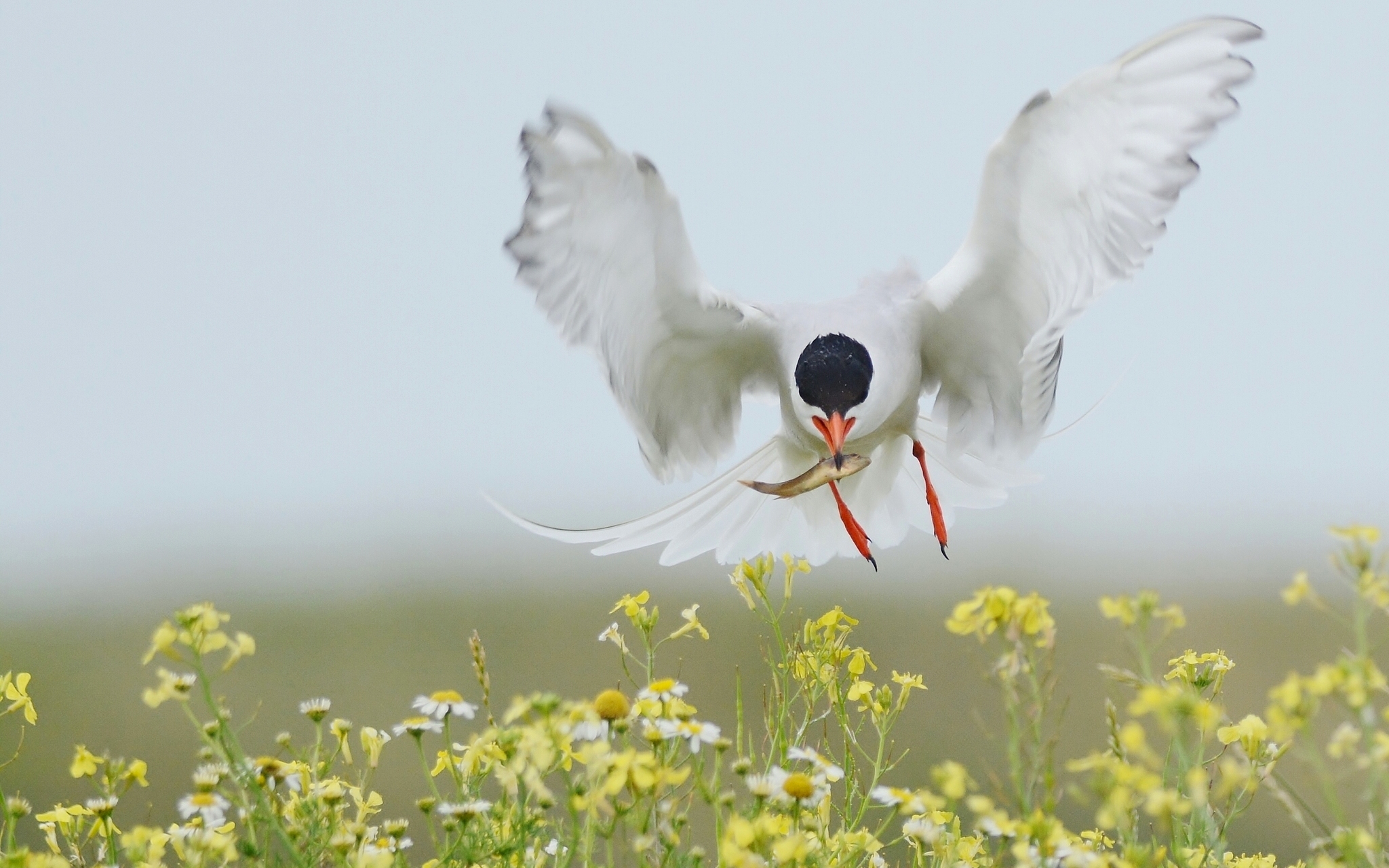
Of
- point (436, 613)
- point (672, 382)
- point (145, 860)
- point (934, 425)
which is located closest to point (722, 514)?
point (672, 382)

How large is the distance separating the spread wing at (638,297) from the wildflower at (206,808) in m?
1.45

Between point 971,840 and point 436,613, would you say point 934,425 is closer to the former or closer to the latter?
point 971,840

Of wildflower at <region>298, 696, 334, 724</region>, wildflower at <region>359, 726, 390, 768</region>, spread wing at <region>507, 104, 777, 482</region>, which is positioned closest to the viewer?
wildflower at <region>298, 696, 334, 724</region>

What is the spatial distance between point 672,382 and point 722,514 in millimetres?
396

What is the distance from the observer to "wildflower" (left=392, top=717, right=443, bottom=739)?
4.80ft

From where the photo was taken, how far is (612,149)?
2.61m

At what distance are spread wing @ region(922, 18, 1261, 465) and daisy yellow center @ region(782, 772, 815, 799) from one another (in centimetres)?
162

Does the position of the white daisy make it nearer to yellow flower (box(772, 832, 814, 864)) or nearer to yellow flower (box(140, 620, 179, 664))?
yellow flower (box(772, 832, 814, 864))

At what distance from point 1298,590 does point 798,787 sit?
53 centimetres

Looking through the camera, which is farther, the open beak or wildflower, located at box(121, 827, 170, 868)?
the open beak

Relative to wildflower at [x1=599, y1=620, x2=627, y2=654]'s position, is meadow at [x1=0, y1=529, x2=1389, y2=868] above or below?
below

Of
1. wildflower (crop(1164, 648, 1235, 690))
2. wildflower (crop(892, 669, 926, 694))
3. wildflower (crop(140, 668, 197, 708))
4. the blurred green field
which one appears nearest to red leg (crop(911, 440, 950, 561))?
wildflower (crop(892, 669, 926, 694))

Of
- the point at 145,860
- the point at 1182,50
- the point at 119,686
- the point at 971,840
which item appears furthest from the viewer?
the point at 119,686

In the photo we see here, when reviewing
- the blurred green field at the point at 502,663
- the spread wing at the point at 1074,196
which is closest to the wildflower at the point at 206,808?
the spread wing at the point at 1074,196
